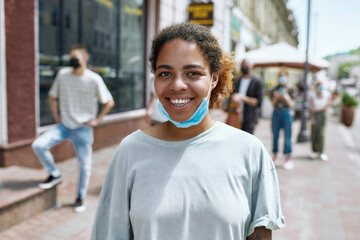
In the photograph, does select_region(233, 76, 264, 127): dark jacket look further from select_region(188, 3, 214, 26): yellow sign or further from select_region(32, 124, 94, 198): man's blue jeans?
select_region(32, 124, 94, 198): man's blue jeans

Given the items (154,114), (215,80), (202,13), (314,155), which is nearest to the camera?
(215,80)

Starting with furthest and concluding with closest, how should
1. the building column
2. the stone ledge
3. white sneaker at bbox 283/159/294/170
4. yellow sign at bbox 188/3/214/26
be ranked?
white sneaker at bbox 283/159/294/170 < yellow sign at bbox 188/3/214/26 < the building column < the stone ledge

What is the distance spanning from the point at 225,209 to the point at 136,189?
0.37 metres

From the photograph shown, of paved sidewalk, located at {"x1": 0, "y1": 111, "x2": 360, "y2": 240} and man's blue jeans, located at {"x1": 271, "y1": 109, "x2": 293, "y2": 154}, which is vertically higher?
man's blue jeans, located at {"x1": 271, "y1": 109, "x2": 293, "y2": 154}

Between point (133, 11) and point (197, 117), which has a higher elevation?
point (133, 11)

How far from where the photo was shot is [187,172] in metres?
1.48

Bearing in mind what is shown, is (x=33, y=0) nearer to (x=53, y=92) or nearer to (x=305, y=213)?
(x=53, y=92)

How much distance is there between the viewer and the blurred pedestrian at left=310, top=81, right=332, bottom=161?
824 cm

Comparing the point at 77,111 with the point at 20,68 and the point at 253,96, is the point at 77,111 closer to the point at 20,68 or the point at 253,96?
the point at 20,68

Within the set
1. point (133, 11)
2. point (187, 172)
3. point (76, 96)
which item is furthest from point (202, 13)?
point (187, 172)

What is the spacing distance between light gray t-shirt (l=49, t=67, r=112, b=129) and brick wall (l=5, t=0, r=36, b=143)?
151 cm

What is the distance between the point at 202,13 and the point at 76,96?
106 inches

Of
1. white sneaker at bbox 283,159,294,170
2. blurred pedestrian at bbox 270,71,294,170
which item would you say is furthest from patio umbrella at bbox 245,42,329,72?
white sneaker at bbox 283,159,294,170

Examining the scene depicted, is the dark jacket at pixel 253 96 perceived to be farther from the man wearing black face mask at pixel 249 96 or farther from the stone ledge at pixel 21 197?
the stone ledge at pixel 21 197
